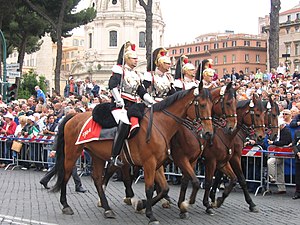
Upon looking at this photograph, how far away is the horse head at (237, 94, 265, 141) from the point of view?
12883 millimetres

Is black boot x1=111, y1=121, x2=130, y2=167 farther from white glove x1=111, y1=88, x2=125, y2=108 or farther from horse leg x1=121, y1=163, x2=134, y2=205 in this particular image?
horse leg x1=121, y1=163, x2=134, y2=205

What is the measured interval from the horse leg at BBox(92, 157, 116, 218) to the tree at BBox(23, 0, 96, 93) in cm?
2264

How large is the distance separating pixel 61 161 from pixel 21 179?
597 cm

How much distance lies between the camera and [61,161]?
12461 millimetres

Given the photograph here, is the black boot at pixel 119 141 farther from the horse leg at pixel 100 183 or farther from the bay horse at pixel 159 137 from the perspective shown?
the horse leg at pixel 100 183

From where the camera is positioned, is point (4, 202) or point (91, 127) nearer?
point (91, 127)

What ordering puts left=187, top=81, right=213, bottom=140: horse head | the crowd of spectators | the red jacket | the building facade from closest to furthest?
left=187, top=81, right=213, bottom=140: horse head
the crowd of spectators
the red jacket
the building facade

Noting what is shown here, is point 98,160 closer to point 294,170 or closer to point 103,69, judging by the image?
point 294,170

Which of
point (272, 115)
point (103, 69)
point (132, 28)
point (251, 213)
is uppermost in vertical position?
point (132, 28)

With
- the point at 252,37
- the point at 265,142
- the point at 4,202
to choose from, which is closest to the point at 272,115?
the point at 265,142

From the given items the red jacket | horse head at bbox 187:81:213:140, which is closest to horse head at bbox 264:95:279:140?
horse head at bbox 187:81:213:140

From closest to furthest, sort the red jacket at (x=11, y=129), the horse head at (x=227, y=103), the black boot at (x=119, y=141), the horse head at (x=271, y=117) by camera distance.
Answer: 1. the black boot at (x=119, y=141)
2. the horse head at (x=227, y=103)
3. the horse head at (x=271, y=117)
4. the red jacket at (x=11, y=129)

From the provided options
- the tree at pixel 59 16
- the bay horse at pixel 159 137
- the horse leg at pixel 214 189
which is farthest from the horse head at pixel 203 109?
the tree at pixel 59 16

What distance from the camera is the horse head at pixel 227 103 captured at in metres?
11.7
